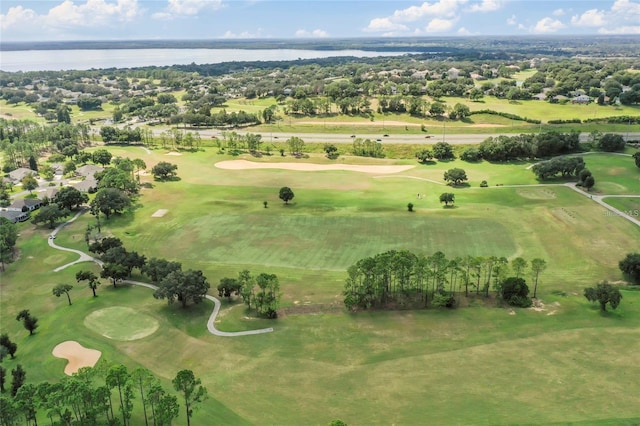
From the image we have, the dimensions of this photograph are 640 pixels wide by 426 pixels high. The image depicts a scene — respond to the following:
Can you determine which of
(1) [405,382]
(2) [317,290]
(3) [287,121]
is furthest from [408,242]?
(3) [287,121]

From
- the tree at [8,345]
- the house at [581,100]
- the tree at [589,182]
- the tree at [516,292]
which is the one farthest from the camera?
Answer: the house at [581,100]

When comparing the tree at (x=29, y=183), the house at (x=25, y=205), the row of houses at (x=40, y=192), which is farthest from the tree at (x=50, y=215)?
the tree at (x=29, y=183)

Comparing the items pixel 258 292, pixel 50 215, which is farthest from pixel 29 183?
pixel 258 292

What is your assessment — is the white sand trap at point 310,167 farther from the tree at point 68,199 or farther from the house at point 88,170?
the tree at point 68,199

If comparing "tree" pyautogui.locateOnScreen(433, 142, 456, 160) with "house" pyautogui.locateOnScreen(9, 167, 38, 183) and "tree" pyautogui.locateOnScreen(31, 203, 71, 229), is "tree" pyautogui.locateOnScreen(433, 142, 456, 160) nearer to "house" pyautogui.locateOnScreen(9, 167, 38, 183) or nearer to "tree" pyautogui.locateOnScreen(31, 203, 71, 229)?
"tree" pyautogui.locateOnScreen(31, 203, 71, 229)

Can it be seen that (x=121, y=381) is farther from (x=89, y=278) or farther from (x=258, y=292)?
(x=89, y=278)

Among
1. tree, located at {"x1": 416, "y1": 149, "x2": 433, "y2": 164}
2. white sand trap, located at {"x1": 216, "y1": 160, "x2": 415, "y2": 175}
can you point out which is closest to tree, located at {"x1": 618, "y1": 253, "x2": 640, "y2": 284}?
white sand trap, located at {"x1": 216, "y1": 160, "x2": 415, "y2": 175}
